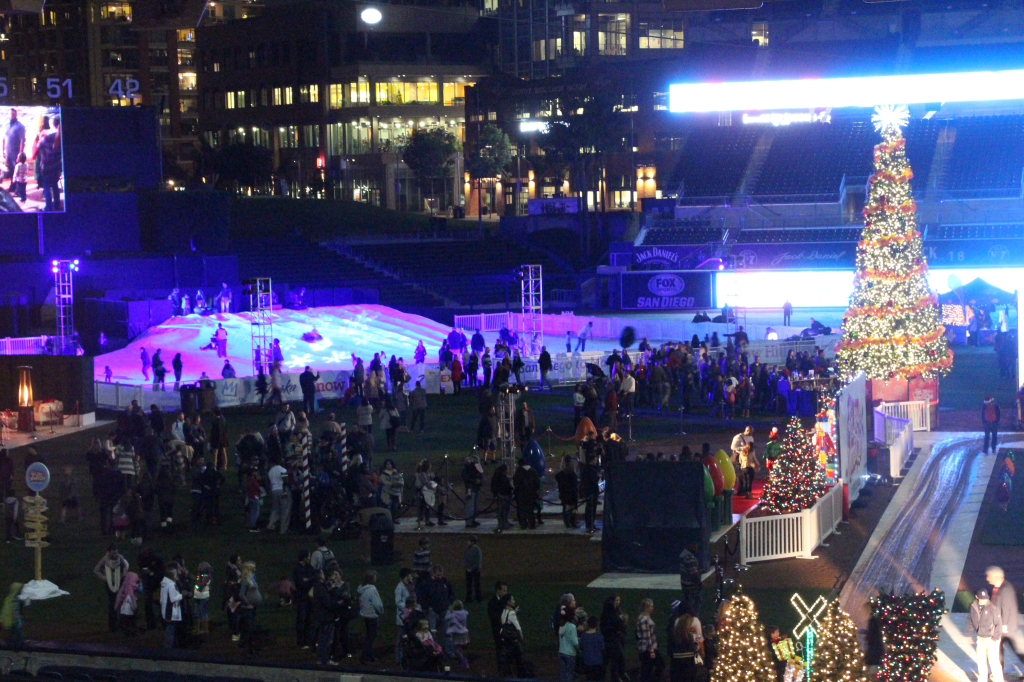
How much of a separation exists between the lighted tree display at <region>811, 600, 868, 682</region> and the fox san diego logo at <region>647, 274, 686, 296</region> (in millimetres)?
46158

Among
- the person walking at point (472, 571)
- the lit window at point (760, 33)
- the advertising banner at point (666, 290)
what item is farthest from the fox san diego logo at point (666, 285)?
the person walking at point (472, 571)

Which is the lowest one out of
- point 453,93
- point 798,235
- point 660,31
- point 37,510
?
point 37,510

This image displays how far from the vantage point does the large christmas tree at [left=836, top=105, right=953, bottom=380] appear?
98.7 feet

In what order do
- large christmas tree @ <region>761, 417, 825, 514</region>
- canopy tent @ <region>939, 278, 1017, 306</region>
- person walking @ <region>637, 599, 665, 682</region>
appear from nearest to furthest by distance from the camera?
person walking @ <region>637, 599, 665, 682</region>
large christmas tree @ <region>761, 417, 825, 514</region>
canopy tent @ <region>939, 278, 1017, 306</region>

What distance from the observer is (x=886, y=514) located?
21.5 m

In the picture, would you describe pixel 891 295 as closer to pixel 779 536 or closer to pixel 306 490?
pixel 779 536

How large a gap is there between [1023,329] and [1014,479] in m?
4.98

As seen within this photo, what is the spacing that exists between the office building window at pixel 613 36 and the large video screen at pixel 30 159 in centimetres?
4798

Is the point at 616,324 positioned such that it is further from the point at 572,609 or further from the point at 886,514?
the point at 572,609

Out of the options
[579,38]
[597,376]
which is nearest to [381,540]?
[597,376]

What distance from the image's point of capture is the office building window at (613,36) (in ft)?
294

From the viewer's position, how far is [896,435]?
25641 millimetres

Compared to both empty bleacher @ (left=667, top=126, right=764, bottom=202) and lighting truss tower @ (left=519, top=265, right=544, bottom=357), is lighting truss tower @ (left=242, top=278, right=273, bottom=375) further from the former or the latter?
empty bleacher @ (left=667, top=126, right=764, bottom=202)

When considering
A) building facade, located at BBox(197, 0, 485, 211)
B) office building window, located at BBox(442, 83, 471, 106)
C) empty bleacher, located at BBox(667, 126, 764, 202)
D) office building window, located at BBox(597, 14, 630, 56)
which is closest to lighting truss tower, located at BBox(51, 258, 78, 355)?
empty bleacher, located at BBox(667, 126, 764, 202)
